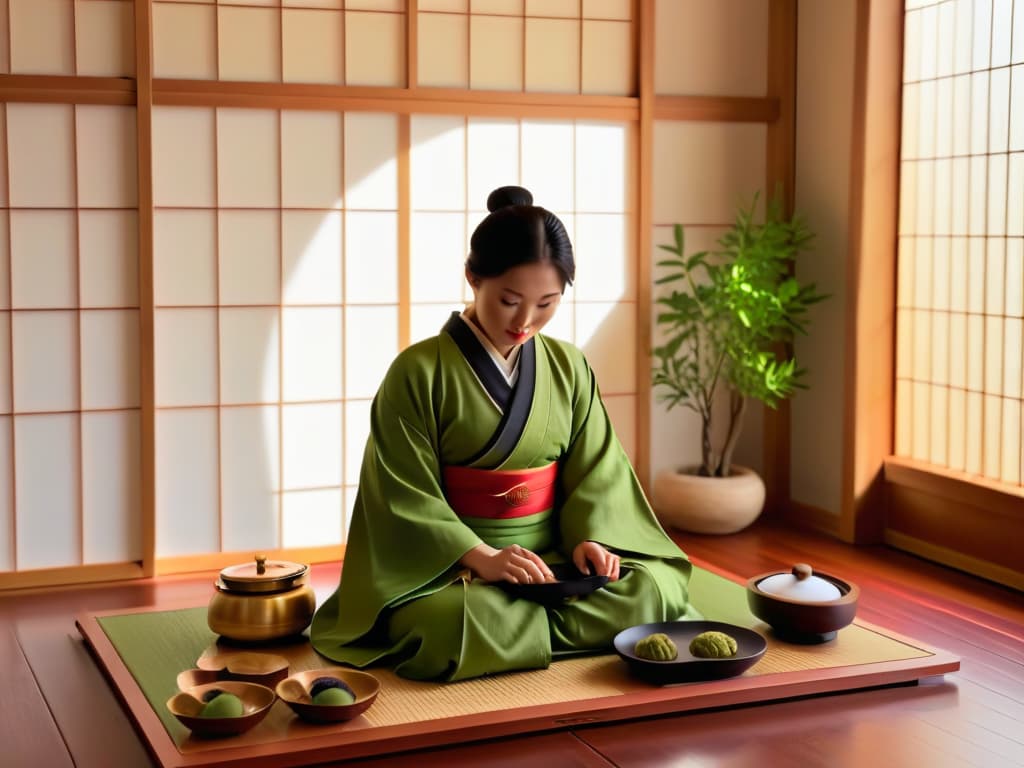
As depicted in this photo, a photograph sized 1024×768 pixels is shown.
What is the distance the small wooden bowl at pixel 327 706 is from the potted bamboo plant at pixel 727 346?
2.27m

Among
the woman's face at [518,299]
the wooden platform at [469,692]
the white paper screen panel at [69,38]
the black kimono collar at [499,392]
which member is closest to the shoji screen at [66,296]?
the white paper screen panel at [69,38]

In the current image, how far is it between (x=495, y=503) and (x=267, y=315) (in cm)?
156

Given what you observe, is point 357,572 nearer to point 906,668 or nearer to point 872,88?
point 906,668

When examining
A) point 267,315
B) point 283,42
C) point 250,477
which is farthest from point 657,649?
point 283,42

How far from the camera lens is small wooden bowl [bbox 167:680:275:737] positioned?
9.64ft

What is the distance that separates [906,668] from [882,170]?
227 centimetres

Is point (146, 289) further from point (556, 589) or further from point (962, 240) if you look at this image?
point (962, 240)

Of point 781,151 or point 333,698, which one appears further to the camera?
point 781,151

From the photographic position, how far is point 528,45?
5.14 meters

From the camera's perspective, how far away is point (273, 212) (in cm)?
483

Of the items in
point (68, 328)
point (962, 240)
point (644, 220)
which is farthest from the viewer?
point (644, 220)

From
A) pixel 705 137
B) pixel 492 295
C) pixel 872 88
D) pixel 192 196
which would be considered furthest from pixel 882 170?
pixel 192 196

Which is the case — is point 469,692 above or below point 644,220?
below

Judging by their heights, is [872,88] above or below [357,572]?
above
